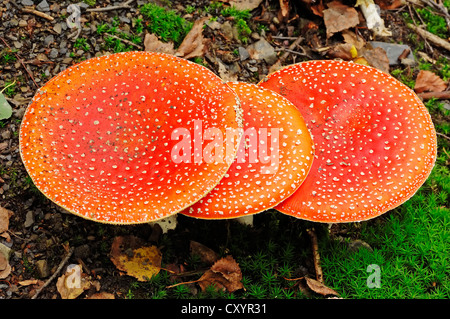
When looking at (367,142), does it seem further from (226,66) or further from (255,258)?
(226,66)

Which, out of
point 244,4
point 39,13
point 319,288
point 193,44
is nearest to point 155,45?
point 193,44

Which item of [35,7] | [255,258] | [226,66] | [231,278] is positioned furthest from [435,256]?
[35,7]

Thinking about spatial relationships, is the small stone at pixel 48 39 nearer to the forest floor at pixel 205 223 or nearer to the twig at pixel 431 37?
the forest floor at pixel 205 223

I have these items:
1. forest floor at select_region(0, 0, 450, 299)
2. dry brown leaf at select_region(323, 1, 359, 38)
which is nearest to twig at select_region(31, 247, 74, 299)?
forest floor at select_region(0, 0, 450, 299)

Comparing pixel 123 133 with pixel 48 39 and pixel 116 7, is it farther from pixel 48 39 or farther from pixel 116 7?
pixel 116 7

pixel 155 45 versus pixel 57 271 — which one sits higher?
pixel 155 45

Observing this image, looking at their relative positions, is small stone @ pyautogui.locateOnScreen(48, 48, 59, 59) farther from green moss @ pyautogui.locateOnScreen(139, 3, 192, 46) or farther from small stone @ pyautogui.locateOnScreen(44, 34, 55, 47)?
green moss @ pyautogui.locateOnScreen(139, 3, 192, 46)
